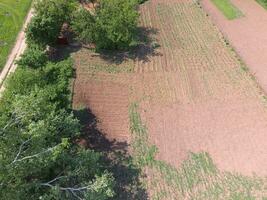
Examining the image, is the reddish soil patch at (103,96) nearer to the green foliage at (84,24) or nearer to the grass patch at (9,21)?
the green foliage at (84,24)

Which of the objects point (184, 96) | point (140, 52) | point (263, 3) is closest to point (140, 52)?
point (140, 52)

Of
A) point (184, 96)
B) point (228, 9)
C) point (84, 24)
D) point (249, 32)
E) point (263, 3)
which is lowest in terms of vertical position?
point (184, 96)

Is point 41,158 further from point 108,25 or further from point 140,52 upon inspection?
point 140,52

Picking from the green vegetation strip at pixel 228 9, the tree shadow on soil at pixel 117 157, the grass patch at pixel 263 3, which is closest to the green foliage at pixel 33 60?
the tree shadow on soil at pixel 117 157

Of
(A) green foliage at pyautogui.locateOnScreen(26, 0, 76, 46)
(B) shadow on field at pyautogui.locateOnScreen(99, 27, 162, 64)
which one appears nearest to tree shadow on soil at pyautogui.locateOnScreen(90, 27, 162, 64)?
(B) shadow on field at pyautogui.locateOnScreen(99, 27, 162, 64)

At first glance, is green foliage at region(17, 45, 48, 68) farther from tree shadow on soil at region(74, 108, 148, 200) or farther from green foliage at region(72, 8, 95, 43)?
green foliage at region(72, 8, 95, 43)

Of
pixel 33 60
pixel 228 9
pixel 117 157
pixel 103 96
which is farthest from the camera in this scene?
pixel 228 9
